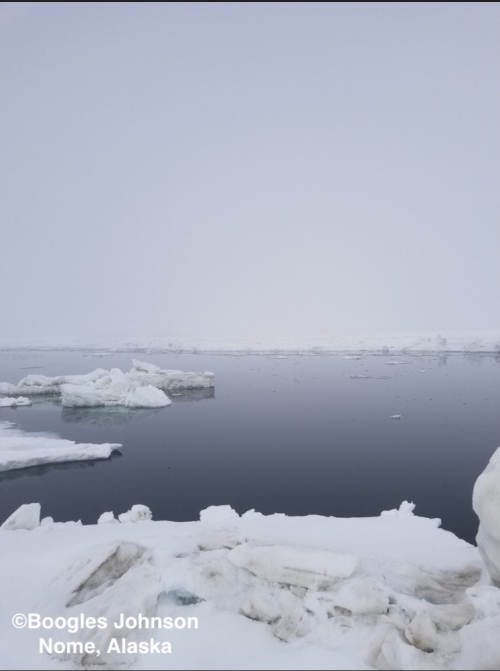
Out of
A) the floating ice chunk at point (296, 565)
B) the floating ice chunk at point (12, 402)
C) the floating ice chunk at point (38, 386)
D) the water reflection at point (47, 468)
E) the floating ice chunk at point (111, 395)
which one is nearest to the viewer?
the floating ice chunk at point (296, 565)

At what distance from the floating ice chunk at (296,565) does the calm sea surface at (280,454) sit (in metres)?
5.14

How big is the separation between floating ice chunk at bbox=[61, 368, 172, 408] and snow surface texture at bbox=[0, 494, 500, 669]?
15880mm

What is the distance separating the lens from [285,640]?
9.38 feet

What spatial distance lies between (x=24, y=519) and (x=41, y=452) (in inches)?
269

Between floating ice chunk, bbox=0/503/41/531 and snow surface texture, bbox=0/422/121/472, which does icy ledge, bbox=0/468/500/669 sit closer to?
floating ice chunk, bbox=0/503/41/531

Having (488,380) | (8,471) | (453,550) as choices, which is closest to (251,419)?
(8,471)

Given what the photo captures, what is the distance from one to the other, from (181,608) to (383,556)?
2.33 meters

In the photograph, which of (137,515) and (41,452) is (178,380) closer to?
(41,452)

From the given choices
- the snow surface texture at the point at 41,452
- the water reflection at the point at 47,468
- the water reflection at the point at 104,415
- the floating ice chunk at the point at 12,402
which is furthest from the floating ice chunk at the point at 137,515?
the floating ice chunk at the point at 12,402

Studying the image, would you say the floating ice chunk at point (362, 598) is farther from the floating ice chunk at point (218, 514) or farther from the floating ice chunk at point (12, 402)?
the floating ice chunk at point (12, 402)

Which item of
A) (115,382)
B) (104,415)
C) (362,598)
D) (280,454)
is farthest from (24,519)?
(115,382)

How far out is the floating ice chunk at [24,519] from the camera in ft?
18.4

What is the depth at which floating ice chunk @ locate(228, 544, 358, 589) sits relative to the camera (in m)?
3.32

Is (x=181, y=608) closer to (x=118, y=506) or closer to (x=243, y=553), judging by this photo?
(x=243, y=553)
